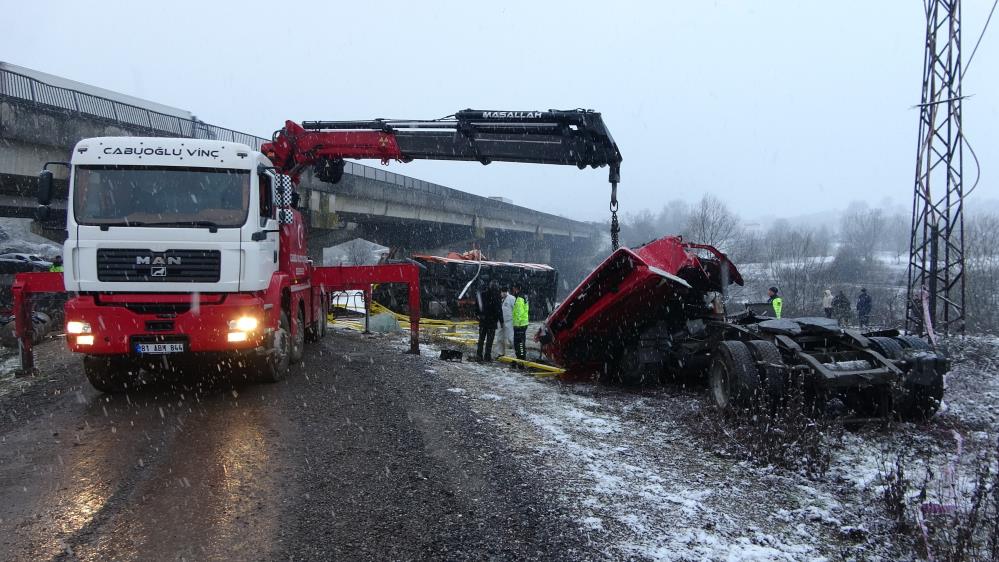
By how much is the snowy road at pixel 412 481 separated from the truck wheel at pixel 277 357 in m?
0.42

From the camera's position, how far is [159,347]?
6805 millimetres

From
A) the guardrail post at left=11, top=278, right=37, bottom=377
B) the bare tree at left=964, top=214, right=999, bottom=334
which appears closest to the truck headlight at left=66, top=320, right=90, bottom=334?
the guardrail post at left=11, top=278, right=37, bottom=377

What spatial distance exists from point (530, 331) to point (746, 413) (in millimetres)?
14609

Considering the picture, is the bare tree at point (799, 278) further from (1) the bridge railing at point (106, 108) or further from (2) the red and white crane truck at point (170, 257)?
(2) the red and white crane truck at point (170, 257)

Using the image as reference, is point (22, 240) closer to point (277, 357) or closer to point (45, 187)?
point (45, 187)

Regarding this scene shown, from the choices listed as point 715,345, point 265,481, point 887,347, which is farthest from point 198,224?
point 887,347

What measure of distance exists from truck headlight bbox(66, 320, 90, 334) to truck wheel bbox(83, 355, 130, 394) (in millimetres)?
806

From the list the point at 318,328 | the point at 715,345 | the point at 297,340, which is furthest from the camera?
the point at 318,328

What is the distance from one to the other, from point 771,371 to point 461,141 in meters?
6.16

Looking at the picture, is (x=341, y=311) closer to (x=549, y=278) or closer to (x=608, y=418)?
(x=549, y=278)

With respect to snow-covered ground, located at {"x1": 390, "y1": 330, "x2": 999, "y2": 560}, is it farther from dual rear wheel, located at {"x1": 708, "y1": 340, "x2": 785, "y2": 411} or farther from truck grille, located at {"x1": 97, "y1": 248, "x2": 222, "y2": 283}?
truck grille, located at {"x1": 97, "y1": 248, "x2": 222, "y2": 283}

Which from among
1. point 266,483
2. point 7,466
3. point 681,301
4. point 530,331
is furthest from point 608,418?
point 530,331

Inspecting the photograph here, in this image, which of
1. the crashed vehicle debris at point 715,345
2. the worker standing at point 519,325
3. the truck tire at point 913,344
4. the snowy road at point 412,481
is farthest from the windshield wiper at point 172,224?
the truck tire at point 913,344

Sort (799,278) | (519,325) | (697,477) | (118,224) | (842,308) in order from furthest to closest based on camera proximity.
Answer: (799,278) → (842,308) → (519,325) → (118,224) → (697,477)
